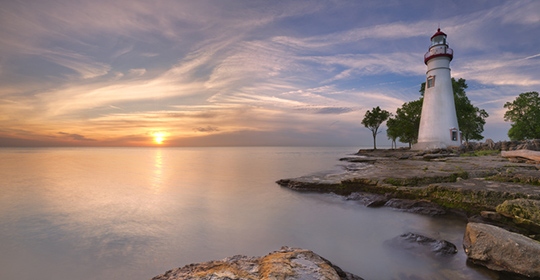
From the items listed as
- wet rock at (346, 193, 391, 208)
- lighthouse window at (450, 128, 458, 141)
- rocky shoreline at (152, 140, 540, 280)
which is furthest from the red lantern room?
wet rock at (346, 193, 391, 208)

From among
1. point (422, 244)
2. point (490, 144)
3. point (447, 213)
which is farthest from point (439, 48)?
point (422, 244)

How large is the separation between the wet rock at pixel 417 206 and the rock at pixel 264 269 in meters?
6.19

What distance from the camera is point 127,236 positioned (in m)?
7.68

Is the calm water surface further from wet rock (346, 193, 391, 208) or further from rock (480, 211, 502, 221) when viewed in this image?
rock (480, 211, 502, 221)

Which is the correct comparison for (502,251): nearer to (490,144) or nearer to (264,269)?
(264,269)

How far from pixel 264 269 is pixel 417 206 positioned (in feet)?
25.5

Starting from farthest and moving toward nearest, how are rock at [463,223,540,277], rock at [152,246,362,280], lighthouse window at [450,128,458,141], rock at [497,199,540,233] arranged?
lighthouse window at [450,128,458,141]
rock at [497,199,540,233]
rock at [463,223,540,277]
rock at [152,246,362,280]

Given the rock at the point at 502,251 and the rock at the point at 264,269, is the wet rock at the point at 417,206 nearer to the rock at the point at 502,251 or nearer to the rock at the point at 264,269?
the rock at the point at 502,251

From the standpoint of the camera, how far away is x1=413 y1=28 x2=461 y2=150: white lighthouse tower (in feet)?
104

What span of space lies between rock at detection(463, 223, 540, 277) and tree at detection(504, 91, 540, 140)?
169 ft

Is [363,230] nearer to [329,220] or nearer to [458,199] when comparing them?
[329,220]

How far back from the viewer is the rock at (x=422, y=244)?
17.6 feet

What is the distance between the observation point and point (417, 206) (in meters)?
8.55

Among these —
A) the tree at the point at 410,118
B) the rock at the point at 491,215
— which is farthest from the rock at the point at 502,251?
the tree at the point at 410,118
